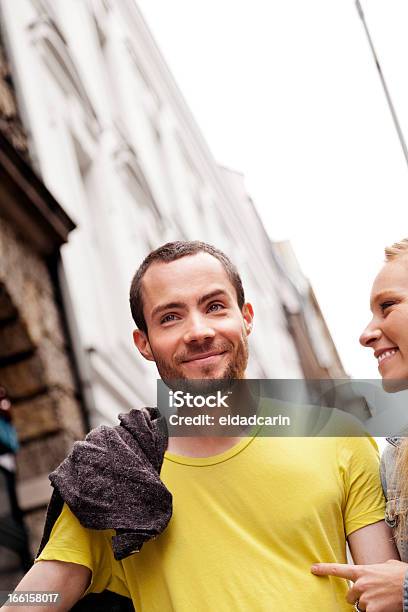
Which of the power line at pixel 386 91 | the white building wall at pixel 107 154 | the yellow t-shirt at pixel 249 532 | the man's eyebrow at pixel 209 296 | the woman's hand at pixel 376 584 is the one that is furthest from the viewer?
the white building wall at pixel 107 154

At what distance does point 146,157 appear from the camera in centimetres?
910

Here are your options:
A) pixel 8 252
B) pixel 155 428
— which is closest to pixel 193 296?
pixel 155 428

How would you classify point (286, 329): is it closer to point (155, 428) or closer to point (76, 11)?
point (76, 11)

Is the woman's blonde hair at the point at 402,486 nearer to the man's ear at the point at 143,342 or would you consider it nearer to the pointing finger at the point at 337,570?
the pointing finger at the point at 337,570

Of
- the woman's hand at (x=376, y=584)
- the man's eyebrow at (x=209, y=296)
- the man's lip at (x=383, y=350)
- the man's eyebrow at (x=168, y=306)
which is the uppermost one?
the man's eyebrow at (x=168, y=306)

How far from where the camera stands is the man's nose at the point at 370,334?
129 cm

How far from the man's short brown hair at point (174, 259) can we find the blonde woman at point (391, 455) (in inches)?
8.8

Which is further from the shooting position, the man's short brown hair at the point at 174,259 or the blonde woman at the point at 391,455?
the man's short brown hair at the point at 174,259

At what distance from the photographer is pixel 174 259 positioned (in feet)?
4.50

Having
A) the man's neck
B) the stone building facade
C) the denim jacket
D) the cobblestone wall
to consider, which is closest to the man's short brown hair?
the man's neck

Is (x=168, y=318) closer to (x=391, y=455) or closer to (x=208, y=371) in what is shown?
(x=208, y=371)

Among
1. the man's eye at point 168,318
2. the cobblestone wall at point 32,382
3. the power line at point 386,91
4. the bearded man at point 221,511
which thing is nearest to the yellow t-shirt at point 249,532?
the bearded man at point 221,511

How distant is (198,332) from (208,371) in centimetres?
6

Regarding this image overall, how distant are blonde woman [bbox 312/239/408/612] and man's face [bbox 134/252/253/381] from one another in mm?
207
